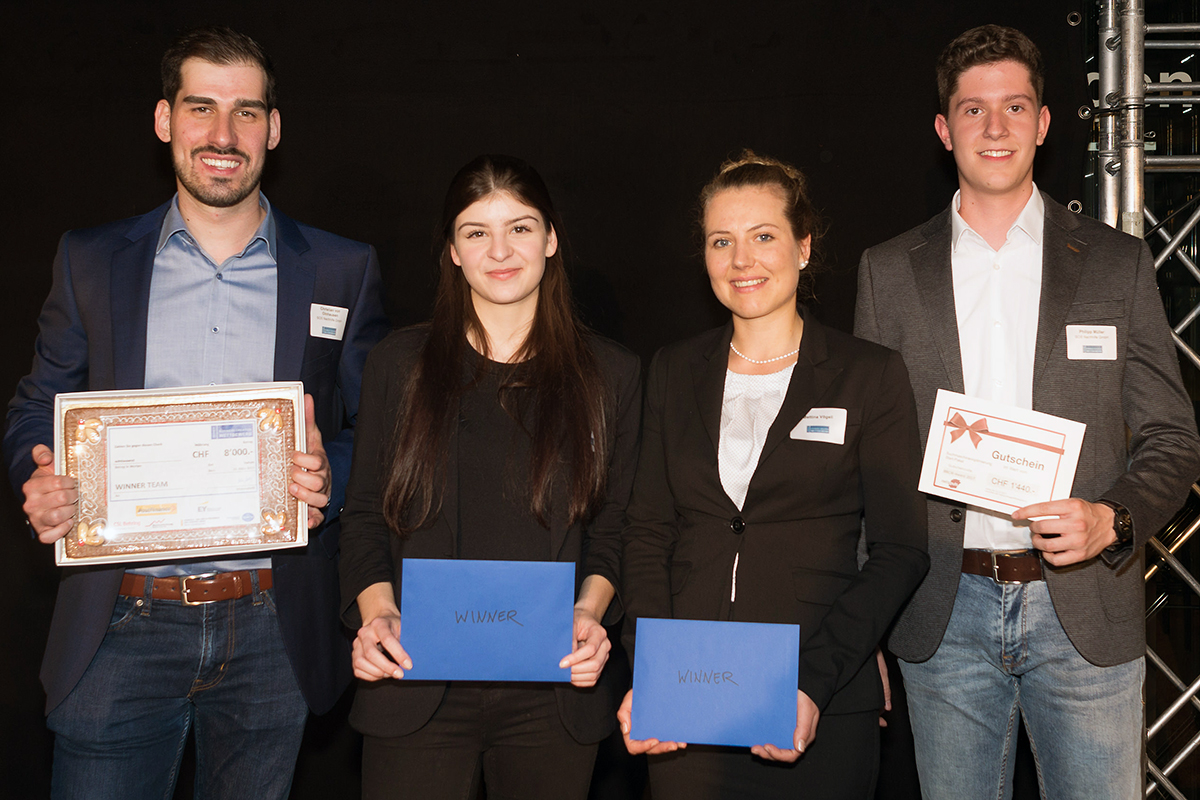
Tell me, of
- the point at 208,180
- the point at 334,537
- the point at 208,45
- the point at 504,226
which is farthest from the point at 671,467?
the point at 208,45

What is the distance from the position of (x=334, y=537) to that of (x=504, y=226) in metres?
1.01

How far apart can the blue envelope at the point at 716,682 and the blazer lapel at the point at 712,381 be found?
428mm

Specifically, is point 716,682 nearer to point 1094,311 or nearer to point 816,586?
point 816,586

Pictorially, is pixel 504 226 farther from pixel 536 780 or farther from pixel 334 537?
pixel 536 780

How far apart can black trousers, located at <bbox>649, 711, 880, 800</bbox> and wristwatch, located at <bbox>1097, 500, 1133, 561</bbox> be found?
28.7 inches

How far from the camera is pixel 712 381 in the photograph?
2.02 m

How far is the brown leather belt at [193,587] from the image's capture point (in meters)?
2.05

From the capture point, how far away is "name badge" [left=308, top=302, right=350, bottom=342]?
2254 mm

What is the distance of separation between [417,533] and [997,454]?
1342mm

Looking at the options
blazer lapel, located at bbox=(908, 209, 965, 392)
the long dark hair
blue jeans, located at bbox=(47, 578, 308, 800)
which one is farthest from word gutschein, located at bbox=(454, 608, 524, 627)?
blazer lapel, located at bbox=(908, 209, 965, 392)

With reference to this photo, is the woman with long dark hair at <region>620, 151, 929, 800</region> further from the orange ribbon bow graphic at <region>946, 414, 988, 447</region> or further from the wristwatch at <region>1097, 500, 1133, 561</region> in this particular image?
the wristwatch at <region>1097, 500, 1133, 561</region>

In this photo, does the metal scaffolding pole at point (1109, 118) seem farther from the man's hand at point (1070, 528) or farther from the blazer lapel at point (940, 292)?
the man's hand at point (1070, 528)

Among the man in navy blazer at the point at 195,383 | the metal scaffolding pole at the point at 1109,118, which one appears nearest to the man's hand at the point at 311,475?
the man in navy blazer at the point at 195,383

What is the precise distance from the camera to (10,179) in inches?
125
